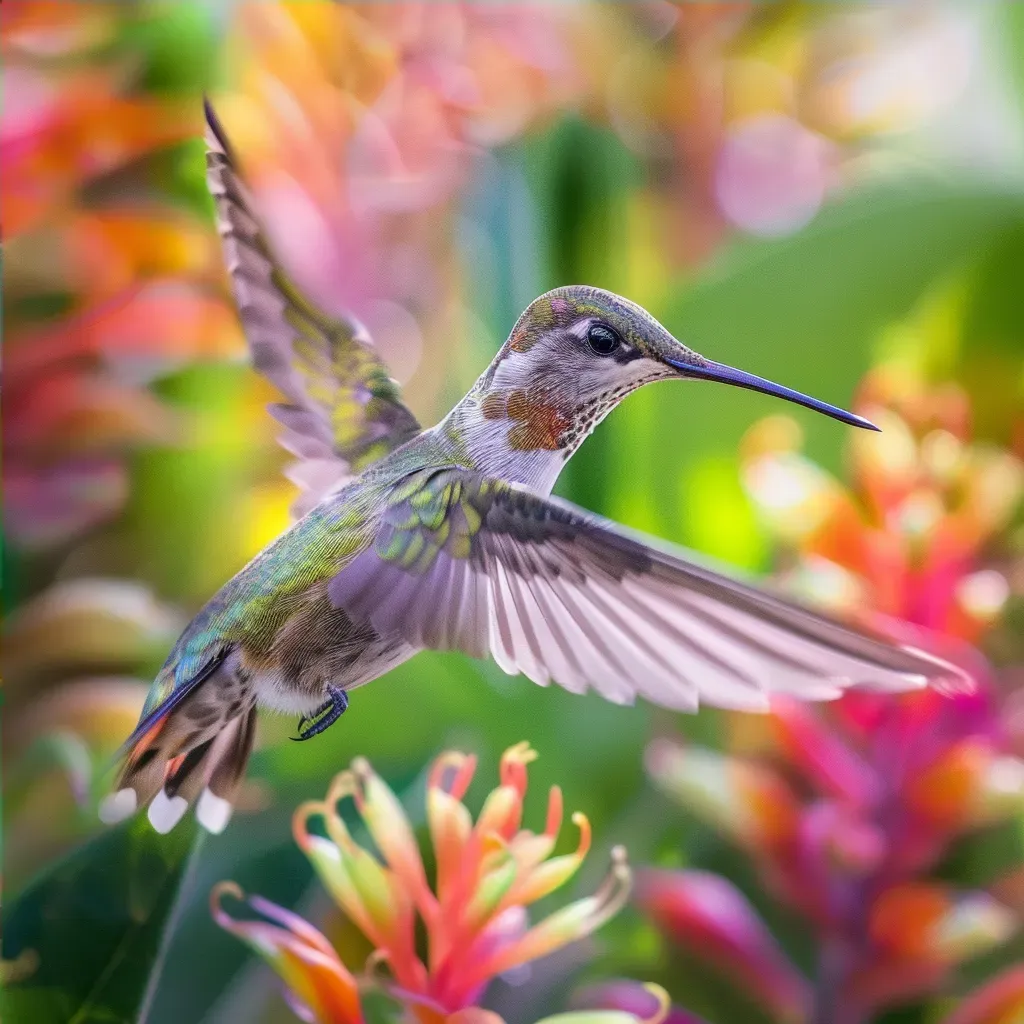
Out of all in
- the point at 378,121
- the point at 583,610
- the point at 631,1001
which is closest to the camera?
the point at 583,610

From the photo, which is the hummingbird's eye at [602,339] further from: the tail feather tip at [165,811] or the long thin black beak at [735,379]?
the tail feather tip at [165,811]

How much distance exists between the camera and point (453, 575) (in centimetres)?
26

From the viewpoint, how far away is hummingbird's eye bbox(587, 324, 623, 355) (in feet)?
0.90

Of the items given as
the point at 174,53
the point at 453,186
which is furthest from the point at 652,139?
the point at 174,53

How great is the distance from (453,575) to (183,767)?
3.9 inches

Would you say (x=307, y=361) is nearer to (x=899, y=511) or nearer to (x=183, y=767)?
(x=183, y=767)

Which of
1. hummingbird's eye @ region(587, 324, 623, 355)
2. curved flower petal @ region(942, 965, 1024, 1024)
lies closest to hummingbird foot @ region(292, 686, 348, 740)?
hummingbird's eye @ region(587, 324, 623, 355)

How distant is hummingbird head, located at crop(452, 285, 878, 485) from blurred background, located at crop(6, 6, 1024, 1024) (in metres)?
0.07

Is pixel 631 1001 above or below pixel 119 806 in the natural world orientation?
below

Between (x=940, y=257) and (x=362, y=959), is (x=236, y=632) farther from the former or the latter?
(x=940, y=257)

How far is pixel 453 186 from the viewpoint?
1.60 ft

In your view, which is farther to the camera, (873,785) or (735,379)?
(873,785)

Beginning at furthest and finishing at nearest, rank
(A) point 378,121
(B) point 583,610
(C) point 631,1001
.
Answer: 1. (A) point 378,121
2. (C) point 631,1001
3. (B) point 583,610

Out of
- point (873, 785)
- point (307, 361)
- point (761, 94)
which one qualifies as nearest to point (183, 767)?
point (307, 361)
